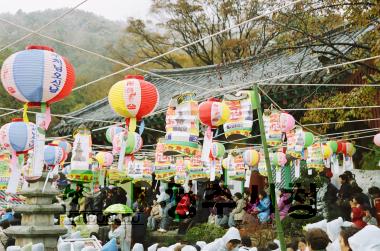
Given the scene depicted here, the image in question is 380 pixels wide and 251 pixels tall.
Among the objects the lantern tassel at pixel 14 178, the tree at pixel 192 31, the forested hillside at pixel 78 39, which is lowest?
the lantern tassel at pixel 14 178

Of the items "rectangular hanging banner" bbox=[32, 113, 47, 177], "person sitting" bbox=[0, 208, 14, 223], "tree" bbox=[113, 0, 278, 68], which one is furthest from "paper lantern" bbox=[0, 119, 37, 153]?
"tree" bbox=[113, 0, 278, 68]

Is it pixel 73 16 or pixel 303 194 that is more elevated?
pixel 73 16

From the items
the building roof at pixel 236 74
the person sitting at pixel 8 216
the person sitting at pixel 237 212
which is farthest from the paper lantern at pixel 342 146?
the person sitting at pixel 8 216

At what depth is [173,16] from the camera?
2534cm

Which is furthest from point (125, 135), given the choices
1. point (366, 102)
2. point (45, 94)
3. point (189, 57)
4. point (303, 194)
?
point (189, 57)

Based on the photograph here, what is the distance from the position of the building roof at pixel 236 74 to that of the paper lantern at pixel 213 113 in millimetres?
3979

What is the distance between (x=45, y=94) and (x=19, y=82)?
32 cm

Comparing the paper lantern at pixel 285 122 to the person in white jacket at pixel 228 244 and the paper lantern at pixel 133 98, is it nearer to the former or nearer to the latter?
the person in white jacket at pixel 228 244

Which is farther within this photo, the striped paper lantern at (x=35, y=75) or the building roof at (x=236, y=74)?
the building roof at (x=236, y=74)

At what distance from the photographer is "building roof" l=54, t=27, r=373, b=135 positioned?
1322 cm

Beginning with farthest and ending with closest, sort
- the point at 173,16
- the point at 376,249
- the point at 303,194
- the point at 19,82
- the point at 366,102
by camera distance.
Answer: the point at 173,16, the point at 303,194, the point at 366,102, the point at 19,82, the point at 376,249

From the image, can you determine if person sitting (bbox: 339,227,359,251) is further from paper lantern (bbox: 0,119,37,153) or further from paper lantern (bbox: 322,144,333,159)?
paper lantern (bbox: 322,144,333,159)

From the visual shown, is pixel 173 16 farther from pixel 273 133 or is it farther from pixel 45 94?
pixel 45 94

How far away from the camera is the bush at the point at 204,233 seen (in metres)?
12.7
